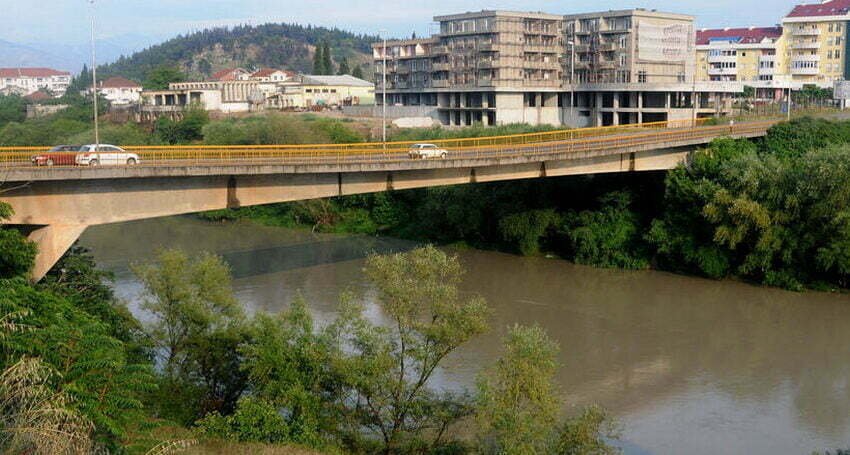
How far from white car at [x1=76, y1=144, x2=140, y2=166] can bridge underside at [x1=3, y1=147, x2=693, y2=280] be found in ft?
3.61

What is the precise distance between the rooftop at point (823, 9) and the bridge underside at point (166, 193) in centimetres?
6012

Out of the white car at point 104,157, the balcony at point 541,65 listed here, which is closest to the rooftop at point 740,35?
the balcony at point 541,65

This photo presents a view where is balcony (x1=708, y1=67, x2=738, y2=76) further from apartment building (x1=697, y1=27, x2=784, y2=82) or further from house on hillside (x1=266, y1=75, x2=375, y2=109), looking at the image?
house on hillside (x1=266, y1=75, x2=375, y2=109)

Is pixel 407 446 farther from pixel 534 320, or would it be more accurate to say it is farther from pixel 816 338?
pixel 816 338

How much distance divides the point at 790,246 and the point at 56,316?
2555cm

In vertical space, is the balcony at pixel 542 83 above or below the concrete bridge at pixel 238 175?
above

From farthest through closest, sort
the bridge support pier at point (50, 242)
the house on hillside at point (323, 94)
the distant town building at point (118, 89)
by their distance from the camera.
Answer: the distant town building at point (118, 89) → the house on hillside at point (323, 94) → the bridge support pier at point (50, 242)

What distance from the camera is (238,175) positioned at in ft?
86.6

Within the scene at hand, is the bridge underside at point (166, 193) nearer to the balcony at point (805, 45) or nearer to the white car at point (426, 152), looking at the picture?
the white car at point (426, 152)

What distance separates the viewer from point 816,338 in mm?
27078

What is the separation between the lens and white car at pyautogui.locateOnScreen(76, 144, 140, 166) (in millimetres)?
25234

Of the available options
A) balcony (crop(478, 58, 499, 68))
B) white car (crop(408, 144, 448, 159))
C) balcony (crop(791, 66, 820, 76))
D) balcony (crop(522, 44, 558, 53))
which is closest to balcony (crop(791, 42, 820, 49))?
balcony (crop(791, 66, 820, 76))

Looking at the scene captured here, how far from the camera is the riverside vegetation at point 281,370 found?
12.8 m

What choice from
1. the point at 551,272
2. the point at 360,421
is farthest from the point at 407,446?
the point at 551,272
